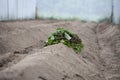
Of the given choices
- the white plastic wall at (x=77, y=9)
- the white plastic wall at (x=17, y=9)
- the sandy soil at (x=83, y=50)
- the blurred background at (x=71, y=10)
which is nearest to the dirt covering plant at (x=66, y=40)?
the sandy soil at (x=83, y=50)

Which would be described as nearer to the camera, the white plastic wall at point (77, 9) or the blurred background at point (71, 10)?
the blurred background at point (71, 10)

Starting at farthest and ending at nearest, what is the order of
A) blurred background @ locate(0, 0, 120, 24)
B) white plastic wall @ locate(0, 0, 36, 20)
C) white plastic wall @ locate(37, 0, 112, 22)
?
white plastic wall @ locate(37, 0, 112, 22) → blurred background @ locate(0, 0, 120, 24) → white plastic wall @ locate(0, 0, 36, 20)

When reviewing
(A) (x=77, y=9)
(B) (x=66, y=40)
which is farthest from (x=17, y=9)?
(B) (x=66, y=40)

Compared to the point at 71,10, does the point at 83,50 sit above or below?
below

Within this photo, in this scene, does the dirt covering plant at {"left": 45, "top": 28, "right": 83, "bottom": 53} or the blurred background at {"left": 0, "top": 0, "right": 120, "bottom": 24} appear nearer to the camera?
the dirt covering plant at {"left": 45, "top": 28, "right": 83, "bottom": 53}

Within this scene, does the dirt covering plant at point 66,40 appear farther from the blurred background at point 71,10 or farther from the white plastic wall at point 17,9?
the blurred background at point 71,10

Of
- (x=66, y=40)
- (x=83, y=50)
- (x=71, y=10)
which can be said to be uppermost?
(x=71, y=10)

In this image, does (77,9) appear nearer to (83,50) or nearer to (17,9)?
(17,9)

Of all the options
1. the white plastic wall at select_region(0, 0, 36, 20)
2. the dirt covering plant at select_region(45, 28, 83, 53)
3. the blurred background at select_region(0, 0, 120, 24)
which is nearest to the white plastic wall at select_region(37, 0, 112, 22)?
the blurred background at select_region(0, 0, 120, 24)

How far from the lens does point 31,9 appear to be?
14688 mm

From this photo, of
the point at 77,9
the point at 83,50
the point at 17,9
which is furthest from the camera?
the point at 77,9

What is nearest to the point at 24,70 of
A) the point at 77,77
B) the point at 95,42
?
the point at 77,77

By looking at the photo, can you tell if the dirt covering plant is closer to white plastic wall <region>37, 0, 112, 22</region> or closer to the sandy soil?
the sandy soil

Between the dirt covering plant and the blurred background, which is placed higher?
the blurred background
